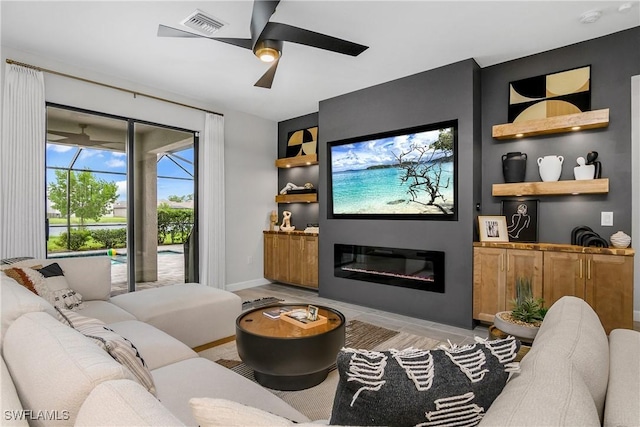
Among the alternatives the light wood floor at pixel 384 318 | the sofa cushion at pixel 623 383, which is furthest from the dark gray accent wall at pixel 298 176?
the sofa cushion at pixel 623 383

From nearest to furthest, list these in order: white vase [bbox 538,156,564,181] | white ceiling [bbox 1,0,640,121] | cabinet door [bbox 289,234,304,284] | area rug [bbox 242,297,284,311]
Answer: white ceiling [bbox 1,0,640,121], white vase [bbox 538,156,564,181], area rug [bbox 242,297,284,311], cabinet door [bbox 289,234,304,284]

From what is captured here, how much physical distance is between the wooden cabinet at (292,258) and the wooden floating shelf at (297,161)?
1.15 metres

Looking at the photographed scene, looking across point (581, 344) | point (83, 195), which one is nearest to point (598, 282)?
point (581, 344)

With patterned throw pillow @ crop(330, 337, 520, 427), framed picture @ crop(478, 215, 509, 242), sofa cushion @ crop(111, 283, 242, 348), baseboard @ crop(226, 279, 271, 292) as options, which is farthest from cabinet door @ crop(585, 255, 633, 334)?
baseboard @ crop(226, 279, 271, 292)

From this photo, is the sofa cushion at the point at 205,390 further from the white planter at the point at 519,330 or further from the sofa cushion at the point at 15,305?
the white planter at the point at 519,330

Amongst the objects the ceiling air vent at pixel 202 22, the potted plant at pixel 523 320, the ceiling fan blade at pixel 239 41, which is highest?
the ceiling air vent at pixel 202 22

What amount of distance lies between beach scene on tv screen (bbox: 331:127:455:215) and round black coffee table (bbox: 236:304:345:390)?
2.11 meters

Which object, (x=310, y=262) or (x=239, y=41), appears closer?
(x=239, y=41)

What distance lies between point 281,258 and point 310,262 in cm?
64

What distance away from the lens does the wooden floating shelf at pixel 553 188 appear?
9.94 feet

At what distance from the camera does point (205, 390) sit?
1.47 meters

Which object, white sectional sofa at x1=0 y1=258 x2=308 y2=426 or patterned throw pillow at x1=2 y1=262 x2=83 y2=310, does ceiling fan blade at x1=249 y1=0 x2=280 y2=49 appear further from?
patterned throw pillow at x1=2 y1=262 x2=83 y2=310

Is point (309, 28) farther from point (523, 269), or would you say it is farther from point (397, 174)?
point (523, 269)

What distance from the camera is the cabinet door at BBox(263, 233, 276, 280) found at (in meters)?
5.62
